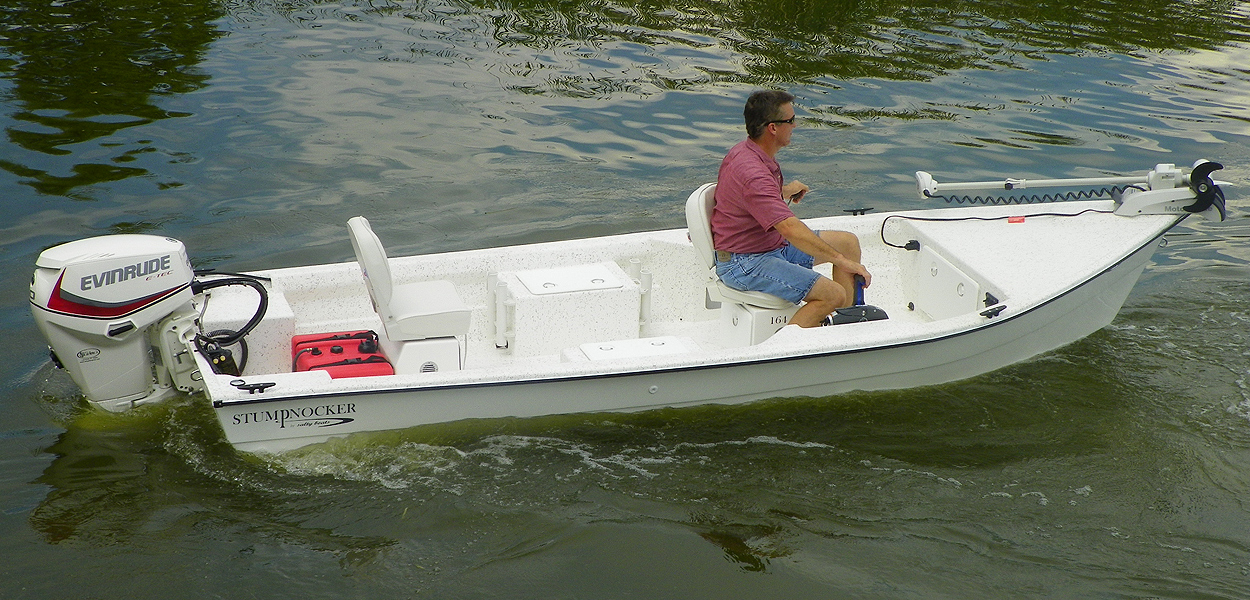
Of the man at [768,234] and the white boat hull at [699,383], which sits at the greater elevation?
the man at [768,234]

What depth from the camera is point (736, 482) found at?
4.17m

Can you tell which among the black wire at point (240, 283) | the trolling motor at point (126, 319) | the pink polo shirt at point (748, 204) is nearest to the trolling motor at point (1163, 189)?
the pink polo shirt at point (748, 204)

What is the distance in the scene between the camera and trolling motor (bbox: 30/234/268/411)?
12.2 ft

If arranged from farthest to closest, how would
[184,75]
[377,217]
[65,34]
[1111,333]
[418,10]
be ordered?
1. [418,10]
2. [65,34]
3. [184,75]
4. [377,217]
5. [1111,333]

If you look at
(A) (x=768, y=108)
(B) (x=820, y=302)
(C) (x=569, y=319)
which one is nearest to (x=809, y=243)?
(B) (x=820, y=302)

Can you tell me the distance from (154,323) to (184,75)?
6.93 meters

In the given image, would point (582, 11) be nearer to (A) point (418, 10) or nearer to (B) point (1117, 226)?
(A) point (418, 10)

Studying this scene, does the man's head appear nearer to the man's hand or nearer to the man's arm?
the man's arm

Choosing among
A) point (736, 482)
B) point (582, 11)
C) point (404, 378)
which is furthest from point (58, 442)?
point (582, 11)

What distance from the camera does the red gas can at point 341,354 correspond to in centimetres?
411

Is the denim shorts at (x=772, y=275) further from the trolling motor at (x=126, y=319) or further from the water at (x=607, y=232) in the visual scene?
the trolling motor at (x=126, y=319)

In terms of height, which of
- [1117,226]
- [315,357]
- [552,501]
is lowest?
[552,501]

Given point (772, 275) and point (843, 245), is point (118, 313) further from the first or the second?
point (843, 245)

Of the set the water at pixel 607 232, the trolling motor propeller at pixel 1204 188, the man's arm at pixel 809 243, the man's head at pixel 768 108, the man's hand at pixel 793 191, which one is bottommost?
the water at pixel 607 232
